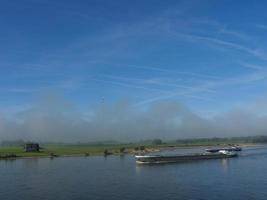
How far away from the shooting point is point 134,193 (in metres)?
80.4

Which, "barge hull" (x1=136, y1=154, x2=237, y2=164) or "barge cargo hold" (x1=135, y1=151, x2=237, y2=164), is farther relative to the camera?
"barge cargo hold" (x1=135, y1=151, x2=237, y2=164)

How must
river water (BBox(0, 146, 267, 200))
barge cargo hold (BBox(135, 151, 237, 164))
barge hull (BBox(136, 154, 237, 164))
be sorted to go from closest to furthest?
river water (BBox(0, 146, 267, 200))
barge hull (BBox(136, 154, 237, 164))
barge cargo hold (BBox(135, 151, 237, 164))

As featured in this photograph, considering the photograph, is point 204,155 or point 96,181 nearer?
point 96,181

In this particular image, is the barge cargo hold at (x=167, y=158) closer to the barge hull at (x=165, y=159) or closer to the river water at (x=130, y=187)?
the barge hull at (x=165, y=159)

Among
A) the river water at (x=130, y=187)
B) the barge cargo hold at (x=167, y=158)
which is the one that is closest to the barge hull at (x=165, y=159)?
the barge cargo hold at (x=167, y=158)

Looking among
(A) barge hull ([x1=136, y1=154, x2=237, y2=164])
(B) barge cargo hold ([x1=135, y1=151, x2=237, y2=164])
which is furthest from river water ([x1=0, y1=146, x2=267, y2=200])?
(B) barge cargo hold ([x1=135, y1=151, x2=237, y2=164])

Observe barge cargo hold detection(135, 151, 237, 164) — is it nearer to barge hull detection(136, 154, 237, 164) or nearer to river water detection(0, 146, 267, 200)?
barge hull detection(136, 154, 237, 164)

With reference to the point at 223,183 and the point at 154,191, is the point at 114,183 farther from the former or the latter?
the point at 223,183

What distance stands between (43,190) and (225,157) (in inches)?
4518

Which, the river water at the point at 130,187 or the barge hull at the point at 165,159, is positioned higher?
the barge hull at the point at 165,159

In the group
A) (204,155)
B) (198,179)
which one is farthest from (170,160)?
(198,179)

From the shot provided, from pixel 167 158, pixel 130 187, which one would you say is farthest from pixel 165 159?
pixel 130 187

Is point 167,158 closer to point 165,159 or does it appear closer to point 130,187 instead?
point 165,159

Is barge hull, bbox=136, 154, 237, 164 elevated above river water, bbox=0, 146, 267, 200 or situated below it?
above
